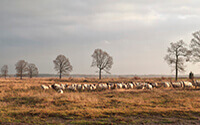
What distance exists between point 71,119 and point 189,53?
42.2 m

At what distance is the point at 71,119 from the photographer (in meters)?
10.5

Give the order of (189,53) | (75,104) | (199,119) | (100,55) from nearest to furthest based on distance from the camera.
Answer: (199,119)
(75,104)
(189,53)
(100,55)

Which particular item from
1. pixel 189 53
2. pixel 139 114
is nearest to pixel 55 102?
pixel 139 114

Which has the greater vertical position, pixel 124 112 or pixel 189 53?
pixel 189 53

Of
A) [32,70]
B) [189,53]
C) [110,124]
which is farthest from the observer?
[32,70]

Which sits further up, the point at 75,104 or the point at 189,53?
the point at 189,53

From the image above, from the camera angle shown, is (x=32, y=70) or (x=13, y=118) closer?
(x=13, y=118)

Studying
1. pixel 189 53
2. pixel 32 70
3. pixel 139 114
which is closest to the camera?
pixel 139 114

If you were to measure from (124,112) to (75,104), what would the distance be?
4.25m

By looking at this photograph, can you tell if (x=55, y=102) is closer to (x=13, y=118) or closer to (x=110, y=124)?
(x=13, y=118)

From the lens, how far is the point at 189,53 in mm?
44906

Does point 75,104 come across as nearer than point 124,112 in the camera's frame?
No

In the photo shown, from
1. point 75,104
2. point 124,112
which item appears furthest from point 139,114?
point 75,104

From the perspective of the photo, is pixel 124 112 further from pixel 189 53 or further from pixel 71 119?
pixel 189 53
